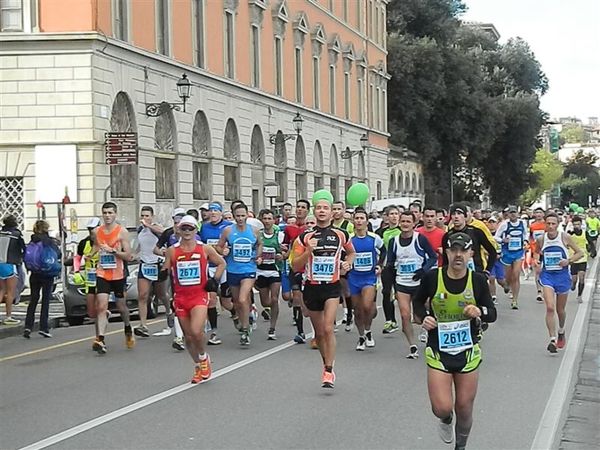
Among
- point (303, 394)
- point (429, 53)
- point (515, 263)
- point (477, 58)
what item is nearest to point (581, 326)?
point (515, 263)

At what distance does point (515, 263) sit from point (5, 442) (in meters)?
14.1

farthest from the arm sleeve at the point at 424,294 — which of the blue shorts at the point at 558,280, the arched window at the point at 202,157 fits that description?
the arched window at the point at 202,157

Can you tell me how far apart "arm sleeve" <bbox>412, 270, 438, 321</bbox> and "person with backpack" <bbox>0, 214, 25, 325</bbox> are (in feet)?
35.7

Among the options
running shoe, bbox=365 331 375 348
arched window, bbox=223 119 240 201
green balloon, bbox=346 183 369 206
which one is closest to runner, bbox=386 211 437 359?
running shoe, bbox=365 331 375 348

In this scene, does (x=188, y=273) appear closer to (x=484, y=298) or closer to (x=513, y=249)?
(x=484, y=298)

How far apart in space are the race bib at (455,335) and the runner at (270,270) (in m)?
7.88

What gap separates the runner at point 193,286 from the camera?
34.8ft

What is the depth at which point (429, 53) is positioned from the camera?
200 ft

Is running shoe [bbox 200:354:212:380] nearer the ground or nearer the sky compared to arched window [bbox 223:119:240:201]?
nearer the ground

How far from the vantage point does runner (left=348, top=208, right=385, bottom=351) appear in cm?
1334

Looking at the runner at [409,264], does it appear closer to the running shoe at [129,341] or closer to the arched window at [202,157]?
the running shoe at [129,341]

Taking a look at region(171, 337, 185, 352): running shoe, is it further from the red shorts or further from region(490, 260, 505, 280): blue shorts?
region(490, 260, 505, 280): blue shorts

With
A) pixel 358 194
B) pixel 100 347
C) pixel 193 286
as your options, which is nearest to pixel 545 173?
pixel 358 194

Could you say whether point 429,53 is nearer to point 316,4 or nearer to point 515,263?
point 316,4
